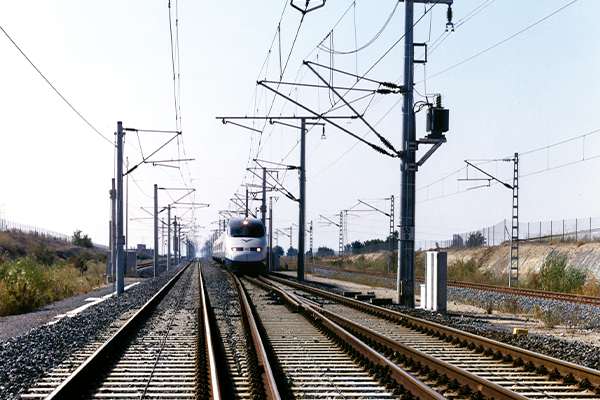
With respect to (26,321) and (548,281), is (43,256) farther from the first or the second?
Result: (548,281)

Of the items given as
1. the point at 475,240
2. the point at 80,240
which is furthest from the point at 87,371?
the point at 80,240

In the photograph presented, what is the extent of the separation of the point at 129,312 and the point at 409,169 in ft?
30.0

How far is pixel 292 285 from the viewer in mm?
27953

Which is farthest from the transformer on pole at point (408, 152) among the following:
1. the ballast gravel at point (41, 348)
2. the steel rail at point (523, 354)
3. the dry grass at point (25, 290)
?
the dry grass at point (25, 290)

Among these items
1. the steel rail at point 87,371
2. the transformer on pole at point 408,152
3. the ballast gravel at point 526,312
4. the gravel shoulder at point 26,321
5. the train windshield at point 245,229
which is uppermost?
the transformer on pole at point 408,152

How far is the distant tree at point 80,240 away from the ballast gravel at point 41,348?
9314 centimetres

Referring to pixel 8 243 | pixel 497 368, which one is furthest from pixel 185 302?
pixel 8 243

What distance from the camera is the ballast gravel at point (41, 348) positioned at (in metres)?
7.96

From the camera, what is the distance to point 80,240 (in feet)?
345

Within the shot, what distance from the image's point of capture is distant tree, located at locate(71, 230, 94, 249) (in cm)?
10438

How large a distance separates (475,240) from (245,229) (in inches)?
1514

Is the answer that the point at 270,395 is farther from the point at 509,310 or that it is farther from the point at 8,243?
the point at 8,243

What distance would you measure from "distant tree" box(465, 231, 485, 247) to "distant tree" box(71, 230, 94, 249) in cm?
6640

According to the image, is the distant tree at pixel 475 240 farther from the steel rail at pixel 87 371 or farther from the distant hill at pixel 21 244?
the steel rail at pixel 87 371
